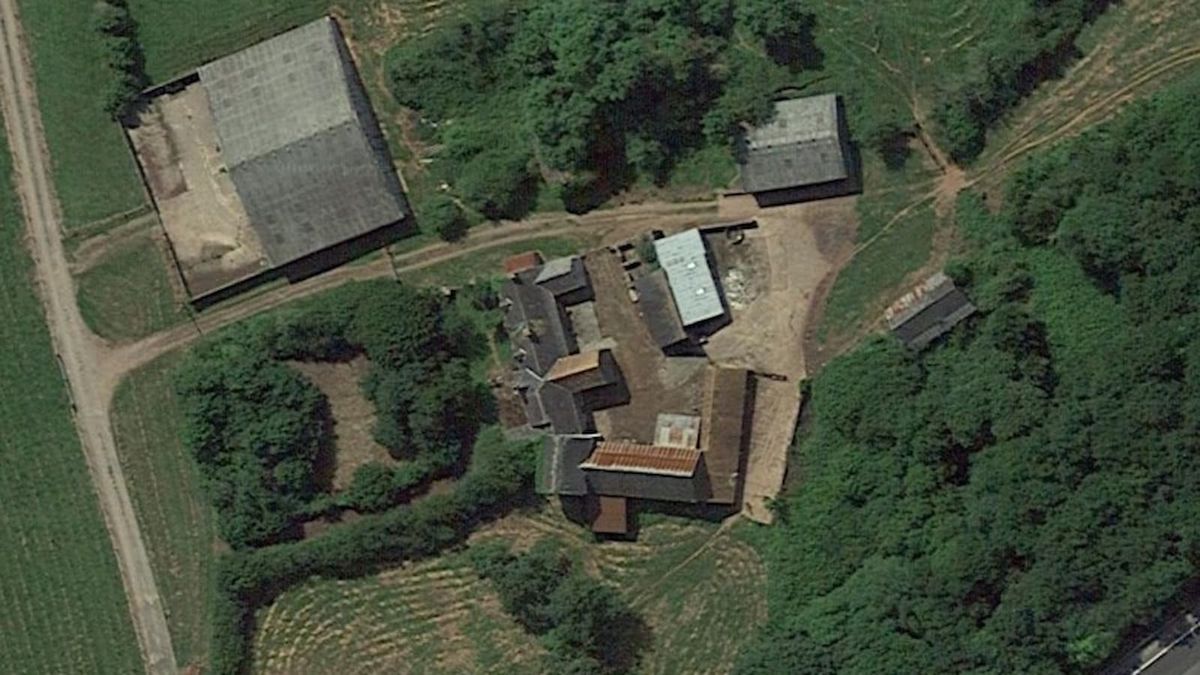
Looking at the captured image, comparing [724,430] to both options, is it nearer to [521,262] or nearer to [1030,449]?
[521,262]

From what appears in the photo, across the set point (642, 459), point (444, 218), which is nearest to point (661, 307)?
point (642, 459)

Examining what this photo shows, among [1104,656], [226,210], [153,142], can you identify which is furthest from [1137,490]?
[153,142]

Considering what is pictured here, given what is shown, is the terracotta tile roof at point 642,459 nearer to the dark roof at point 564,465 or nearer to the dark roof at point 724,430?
the dark roof at point 564,465

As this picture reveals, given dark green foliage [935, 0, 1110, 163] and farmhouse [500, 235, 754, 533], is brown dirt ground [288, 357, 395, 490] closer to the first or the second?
farmhouse [500, 235, 754, 533]

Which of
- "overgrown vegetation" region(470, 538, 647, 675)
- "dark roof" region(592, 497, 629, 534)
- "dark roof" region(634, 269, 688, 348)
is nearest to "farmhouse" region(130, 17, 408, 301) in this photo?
"dark roof" region(634, 269, 688, 348)

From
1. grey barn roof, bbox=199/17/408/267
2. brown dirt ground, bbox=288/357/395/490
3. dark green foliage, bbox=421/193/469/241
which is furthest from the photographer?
brown dirt ground, bbox=288/357/395/490

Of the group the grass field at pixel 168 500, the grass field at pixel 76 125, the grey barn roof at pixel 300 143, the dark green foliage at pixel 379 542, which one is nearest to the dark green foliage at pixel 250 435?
the dark green foliage at pixel 379 542
